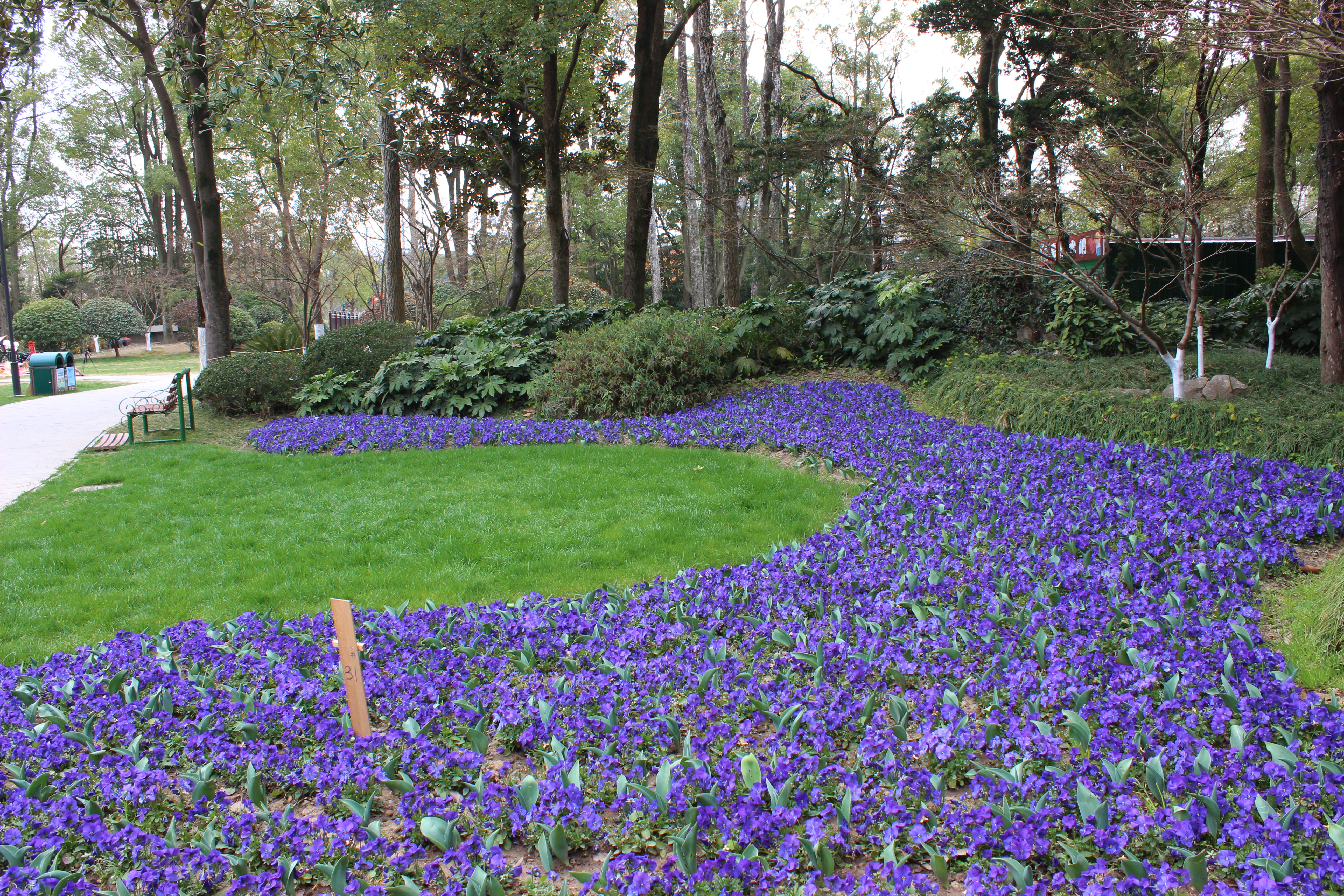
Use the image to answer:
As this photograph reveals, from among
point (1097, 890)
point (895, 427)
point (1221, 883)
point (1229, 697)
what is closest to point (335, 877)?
point (1097, 890)

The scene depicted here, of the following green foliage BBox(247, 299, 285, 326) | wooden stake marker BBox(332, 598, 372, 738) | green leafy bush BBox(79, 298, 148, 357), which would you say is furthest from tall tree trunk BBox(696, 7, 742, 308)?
green leafy bush BBox(79, 298, 148, 357)

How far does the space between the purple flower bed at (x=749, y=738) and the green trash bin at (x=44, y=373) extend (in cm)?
1396

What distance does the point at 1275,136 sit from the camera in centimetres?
1191

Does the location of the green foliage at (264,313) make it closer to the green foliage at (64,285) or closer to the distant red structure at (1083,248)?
the green foliage at (64,285)

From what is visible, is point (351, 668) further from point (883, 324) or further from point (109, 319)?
point (109, 319)

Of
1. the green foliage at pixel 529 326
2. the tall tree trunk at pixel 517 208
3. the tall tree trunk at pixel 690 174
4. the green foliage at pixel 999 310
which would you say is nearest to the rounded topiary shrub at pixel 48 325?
the tall tree trunk at pixel 517 208

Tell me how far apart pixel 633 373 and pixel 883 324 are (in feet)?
10.8

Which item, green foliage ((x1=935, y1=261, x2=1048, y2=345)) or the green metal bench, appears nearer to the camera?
the green metal bench

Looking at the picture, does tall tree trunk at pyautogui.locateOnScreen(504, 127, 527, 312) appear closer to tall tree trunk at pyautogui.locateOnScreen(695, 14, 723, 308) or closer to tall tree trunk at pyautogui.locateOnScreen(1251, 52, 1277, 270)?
tall tree trunk at pyautogui.locateOnScreen(695, 14, 723, 308)

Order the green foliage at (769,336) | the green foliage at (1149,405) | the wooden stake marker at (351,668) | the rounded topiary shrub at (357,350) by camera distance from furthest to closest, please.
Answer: the rounded topiary shrub at (357,350) < the green foliage at (769,336) < the green foliage at (1149,405) < the wooden stake marker at (351,668)

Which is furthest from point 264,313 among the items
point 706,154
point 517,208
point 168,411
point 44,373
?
point 168,411

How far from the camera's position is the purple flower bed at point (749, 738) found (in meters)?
1.84

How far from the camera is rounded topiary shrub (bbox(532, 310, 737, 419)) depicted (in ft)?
27.2

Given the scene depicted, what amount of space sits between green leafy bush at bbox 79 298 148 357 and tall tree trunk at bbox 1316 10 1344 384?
31423mm
